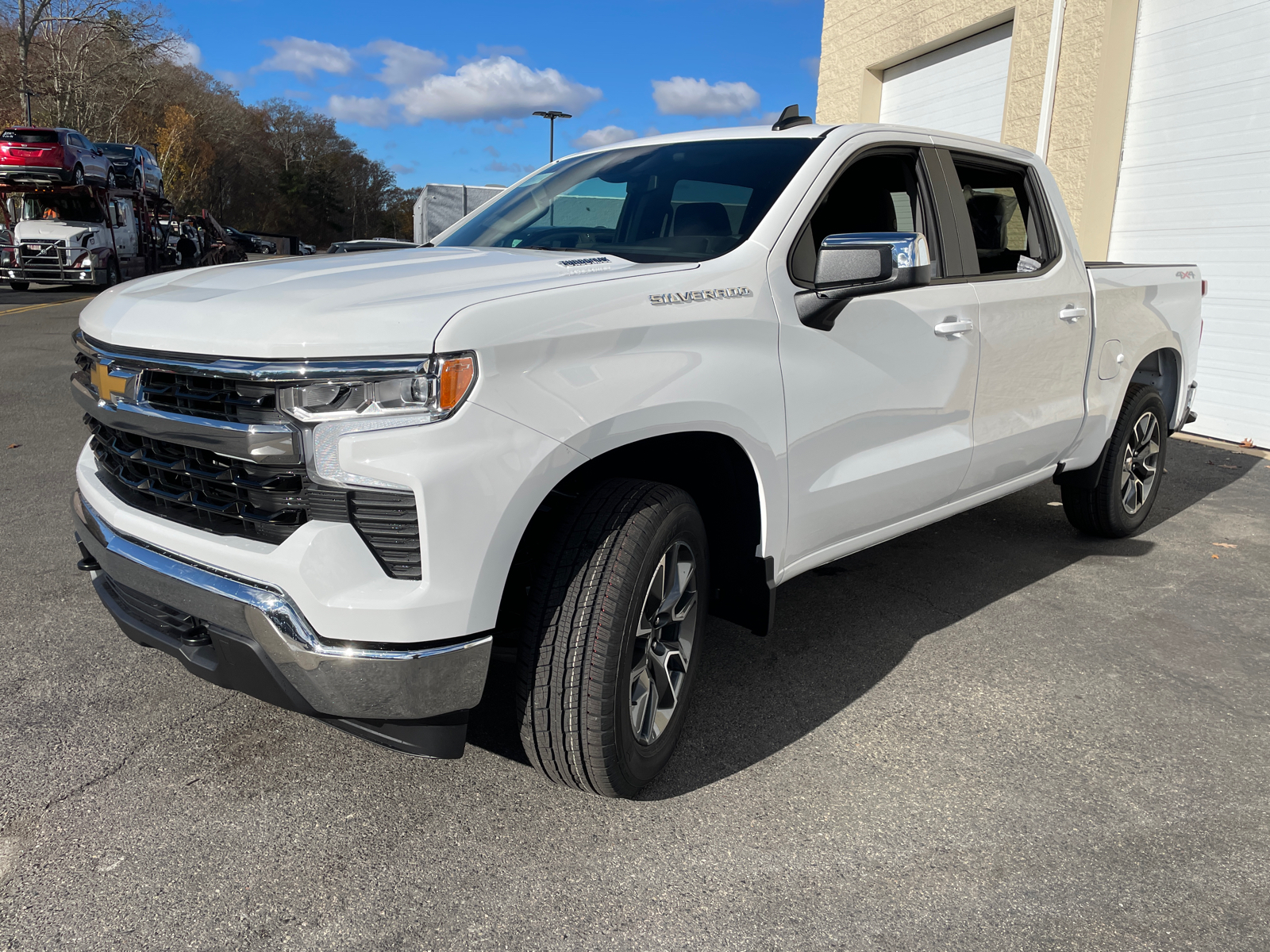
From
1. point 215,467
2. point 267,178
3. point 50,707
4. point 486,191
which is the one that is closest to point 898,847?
point 215,467

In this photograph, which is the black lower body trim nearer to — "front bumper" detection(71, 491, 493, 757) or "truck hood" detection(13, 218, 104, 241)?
"front bumper" detection(71, 491, 493, 757)

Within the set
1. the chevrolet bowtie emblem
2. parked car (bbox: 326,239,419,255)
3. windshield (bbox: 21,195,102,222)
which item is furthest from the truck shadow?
windshield (bbox: 21,195,102,222)

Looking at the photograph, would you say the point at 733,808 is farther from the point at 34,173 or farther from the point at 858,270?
the point at 34,173

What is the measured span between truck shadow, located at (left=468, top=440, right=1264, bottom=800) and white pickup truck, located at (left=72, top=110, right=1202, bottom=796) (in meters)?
0.24

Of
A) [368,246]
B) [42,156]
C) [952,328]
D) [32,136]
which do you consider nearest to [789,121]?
[952,328]

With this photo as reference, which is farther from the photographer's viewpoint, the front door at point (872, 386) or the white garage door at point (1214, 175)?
the white garage door at point (1214, 175)

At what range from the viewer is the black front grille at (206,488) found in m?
2.08

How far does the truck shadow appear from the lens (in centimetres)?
293

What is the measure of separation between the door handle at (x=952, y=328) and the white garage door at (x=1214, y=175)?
6337 millimetres

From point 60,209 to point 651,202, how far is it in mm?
22744

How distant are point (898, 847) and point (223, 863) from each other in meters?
1.67

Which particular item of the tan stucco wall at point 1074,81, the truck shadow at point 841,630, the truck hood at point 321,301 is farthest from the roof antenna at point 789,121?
the tan stucco wall at point 1074,81

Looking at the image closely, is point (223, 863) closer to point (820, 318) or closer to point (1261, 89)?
point (820, 318)

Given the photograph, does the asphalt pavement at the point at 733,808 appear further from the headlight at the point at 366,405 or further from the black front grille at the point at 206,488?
the headlight at the point at 366,405
